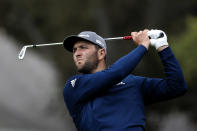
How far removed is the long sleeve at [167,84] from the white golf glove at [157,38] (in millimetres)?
54

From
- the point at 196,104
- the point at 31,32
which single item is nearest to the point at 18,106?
the point at 31,32

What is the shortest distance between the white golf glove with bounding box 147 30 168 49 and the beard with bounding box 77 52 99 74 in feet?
1.49

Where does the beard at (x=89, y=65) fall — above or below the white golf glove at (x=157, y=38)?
below

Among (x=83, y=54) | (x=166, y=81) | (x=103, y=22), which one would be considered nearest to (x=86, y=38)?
(x=83, y=54)

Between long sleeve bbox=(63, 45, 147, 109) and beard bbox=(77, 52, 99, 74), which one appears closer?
long sleeve bbox=(63, 45, 147, 109)

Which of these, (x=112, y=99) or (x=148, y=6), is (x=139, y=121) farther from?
(x=148, y=6)

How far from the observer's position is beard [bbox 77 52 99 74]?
433 cm

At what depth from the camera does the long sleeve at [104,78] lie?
4062 mm

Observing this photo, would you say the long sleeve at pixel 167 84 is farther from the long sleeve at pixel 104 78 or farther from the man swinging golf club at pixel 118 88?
the long sleeve at pixel 104 78

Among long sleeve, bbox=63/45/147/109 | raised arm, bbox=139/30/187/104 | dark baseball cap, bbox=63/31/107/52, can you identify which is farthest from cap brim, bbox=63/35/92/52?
raised arm, bbox=139/30/187/104

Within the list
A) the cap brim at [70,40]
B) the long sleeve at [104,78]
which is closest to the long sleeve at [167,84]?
the long sleeve at [104,78]

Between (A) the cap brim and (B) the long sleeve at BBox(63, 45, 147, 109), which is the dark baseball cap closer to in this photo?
(A) the cap brim

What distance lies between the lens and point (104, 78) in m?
4.10

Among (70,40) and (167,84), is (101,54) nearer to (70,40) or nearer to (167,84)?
(70,40)
